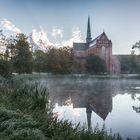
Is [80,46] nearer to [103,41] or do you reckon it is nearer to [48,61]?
[103,41]

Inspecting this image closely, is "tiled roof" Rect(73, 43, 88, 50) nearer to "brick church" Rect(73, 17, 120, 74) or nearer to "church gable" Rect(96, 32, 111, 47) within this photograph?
"brick church" Rect(73, 17, 120, 74)

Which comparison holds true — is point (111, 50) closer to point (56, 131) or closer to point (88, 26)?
point (88, 26)

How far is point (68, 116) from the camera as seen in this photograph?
11859 mm

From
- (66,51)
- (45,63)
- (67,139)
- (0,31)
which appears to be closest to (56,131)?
(67,139)

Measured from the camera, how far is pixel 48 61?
71375 millimetres

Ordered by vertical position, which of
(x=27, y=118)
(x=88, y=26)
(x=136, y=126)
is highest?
(x=88, y=26)

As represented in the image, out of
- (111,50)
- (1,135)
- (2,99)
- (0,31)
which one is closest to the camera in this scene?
(1,135)

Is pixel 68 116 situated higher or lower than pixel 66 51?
lower

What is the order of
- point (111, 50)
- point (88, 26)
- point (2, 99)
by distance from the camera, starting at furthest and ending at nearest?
point (88, 26) < point (111, 50) < point (2, 99)

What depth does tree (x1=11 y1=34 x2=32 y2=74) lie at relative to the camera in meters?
49.0

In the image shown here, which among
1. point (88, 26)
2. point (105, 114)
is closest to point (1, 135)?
point (105, 114)

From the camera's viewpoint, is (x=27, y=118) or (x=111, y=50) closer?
(x=27, y=118)

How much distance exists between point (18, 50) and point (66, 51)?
32.3m

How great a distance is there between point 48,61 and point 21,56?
71.4ft
